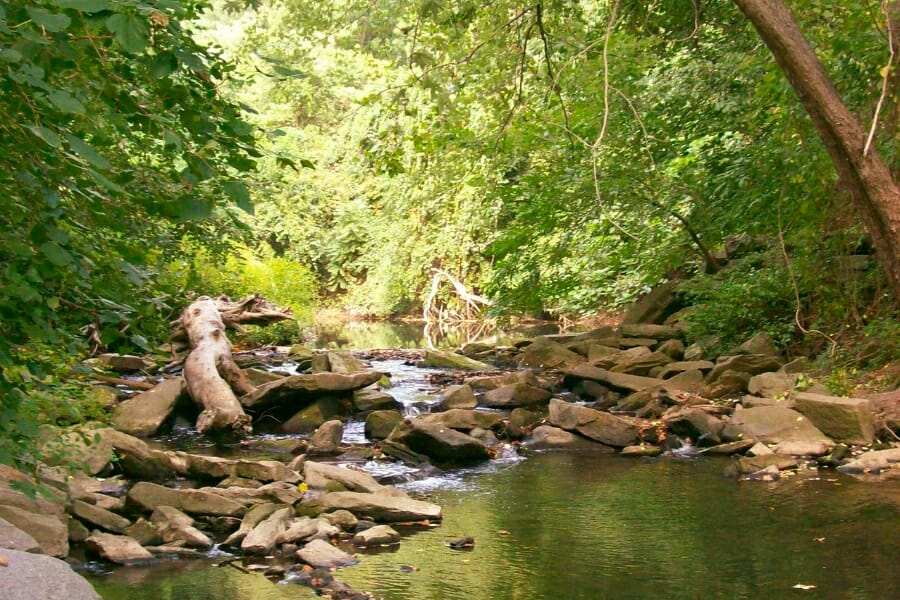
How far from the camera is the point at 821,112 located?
5.13 meters

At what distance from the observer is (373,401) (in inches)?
476

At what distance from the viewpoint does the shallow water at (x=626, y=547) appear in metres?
5.85

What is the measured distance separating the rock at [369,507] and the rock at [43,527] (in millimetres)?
1804

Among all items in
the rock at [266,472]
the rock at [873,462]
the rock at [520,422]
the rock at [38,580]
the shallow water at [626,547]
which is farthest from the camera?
the rock at [520,422]

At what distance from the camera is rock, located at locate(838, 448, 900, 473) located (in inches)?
341

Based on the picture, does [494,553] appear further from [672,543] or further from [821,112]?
[821,112]

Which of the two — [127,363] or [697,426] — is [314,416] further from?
[697,426]

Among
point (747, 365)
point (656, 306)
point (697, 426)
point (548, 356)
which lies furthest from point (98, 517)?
point (656, 306)

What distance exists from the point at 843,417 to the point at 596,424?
2.44 m

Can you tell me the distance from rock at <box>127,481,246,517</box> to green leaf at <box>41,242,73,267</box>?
4.53 metres

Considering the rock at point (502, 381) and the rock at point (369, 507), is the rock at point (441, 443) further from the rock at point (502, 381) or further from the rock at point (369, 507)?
the rock at point (502, 381)

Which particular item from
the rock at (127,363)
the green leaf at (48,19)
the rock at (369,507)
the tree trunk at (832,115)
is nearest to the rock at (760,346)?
the rock at (369,507)

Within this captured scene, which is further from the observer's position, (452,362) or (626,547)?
(452,362)

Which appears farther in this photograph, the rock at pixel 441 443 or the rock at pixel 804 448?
the rock at pixel 441 443
